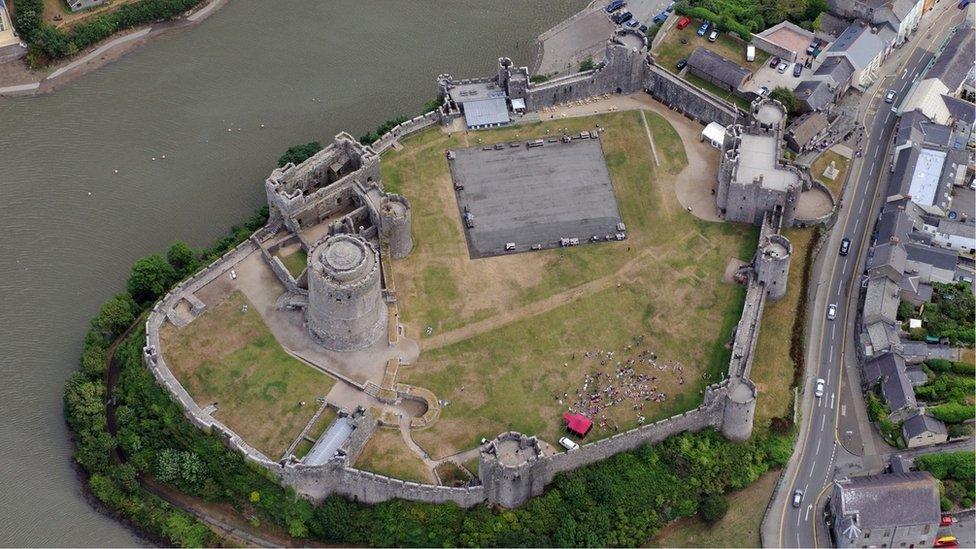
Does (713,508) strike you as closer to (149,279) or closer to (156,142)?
(149,279)

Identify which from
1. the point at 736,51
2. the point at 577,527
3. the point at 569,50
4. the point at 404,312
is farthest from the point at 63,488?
the point at 736,51

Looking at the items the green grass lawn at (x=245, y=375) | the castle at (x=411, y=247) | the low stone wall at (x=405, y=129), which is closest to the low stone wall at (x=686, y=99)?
the castle at (x=411, y=247)

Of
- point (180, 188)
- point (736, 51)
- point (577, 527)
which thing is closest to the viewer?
point (577, 527)

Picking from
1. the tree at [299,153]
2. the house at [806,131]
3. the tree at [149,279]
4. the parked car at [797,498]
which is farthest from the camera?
the house at [806,131]

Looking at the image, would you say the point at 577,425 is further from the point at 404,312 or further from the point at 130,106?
the point at 130,106

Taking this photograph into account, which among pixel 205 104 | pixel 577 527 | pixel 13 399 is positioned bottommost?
pixel 577 527

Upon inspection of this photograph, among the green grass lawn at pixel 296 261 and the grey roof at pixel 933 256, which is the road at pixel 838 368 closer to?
the grey roof at pixel 933 256

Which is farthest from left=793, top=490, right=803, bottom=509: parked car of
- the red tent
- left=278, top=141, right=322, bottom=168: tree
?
left=278, top=141, right=322, bottom=168: tree
